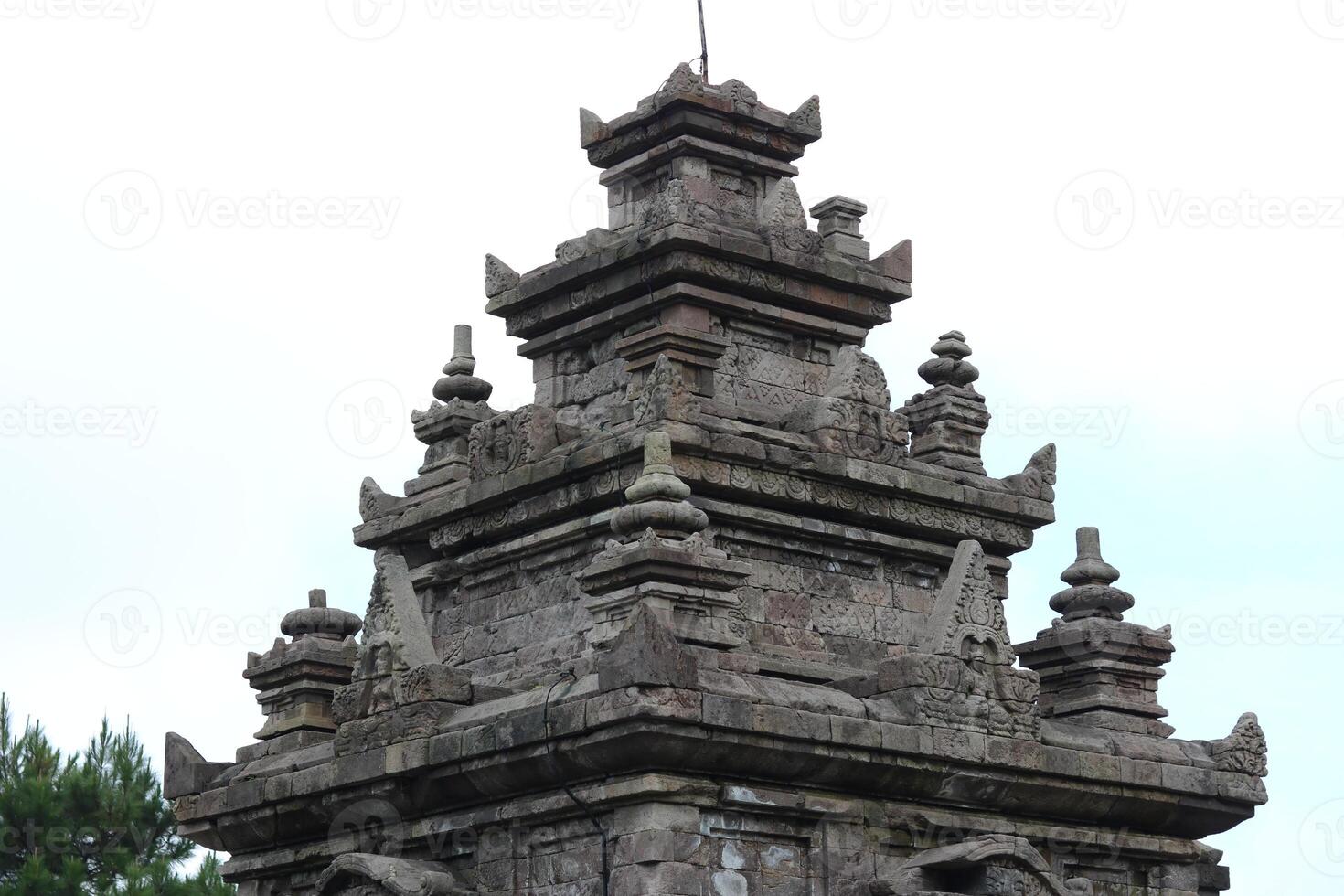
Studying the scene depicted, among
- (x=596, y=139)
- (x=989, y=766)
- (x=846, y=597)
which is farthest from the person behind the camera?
(x=596, y=139)

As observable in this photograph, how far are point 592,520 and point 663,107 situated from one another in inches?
168

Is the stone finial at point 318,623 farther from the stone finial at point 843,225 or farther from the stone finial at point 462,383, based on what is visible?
the stone finial at point 843,225

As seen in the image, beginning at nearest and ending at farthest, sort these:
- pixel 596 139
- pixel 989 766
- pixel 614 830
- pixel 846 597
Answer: pixel 614 830 < pixel 989 766 < pixel 846 597 < pixel 596 139

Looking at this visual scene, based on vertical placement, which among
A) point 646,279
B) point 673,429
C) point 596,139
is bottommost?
point 673,429

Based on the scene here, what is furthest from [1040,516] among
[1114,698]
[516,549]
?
[516,549]

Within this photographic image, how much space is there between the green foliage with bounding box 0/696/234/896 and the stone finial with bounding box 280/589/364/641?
45.9 ft

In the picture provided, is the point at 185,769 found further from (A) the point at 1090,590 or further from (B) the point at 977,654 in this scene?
(A) the point at 1090,590

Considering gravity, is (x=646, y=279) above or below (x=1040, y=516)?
above

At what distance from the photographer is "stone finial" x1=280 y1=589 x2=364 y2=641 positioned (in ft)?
79.0

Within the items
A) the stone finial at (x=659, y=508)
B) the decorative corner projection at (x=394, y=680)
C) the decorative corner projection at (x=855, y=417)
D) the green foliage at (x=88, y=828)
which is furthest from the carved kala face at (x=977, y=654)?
the green foliage at (x=88, y=828)

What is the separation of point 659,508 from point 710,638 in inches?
43.8

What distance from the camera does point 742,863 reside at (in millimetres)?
18750

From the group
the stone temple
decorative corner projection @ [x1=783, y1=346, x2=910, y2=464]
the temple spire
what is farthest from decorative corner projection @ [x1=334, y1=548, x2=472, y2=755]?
the temple spire

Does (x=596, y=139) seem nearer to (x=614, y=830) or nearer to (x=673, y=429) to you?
(x=673, y=429)
